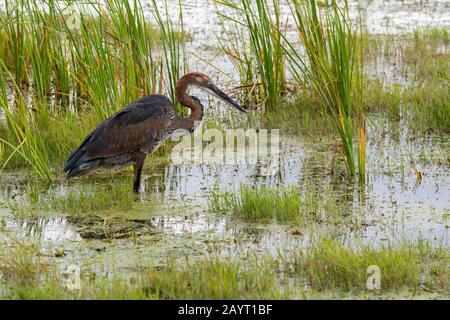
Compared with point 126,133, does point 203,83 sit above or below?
above

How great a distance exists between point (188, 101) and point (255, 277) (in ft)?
9.23

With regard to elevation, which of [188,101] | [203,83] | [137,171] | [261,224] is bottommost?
[261,224]

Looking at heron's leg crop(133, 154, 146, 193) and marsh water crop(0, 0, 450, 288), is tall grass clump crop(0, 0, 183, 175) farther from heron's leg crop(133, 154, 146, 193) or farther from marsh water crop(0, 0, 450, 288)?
heron's leg crop(133, 154, 146, 193)

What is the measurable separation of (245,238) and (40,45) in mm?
3507

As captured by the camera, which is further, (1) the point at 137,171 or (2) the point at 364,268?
(1) the point at 137,171

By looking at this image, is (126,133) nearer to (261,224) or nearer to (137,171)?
(137,171)

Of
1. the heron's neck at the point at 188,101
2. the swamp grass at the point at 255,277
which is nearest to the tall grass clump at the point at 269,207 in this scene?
the swamp grass at the point at 255,277

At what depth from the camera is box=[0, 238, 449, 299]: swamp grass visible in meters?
4.60

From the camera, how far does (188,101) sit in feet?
24.0

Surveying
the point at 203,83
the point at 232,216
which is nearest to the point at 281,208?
the point at 232,216

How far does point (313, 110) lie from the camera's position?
28.0ft

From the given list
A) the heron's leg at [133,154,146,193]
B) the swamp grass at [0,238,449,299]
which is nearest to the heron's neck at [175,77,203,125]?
the heron's leg at [133,154,146,193]

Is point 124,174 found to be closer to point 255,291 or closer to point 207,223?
point 207,223
